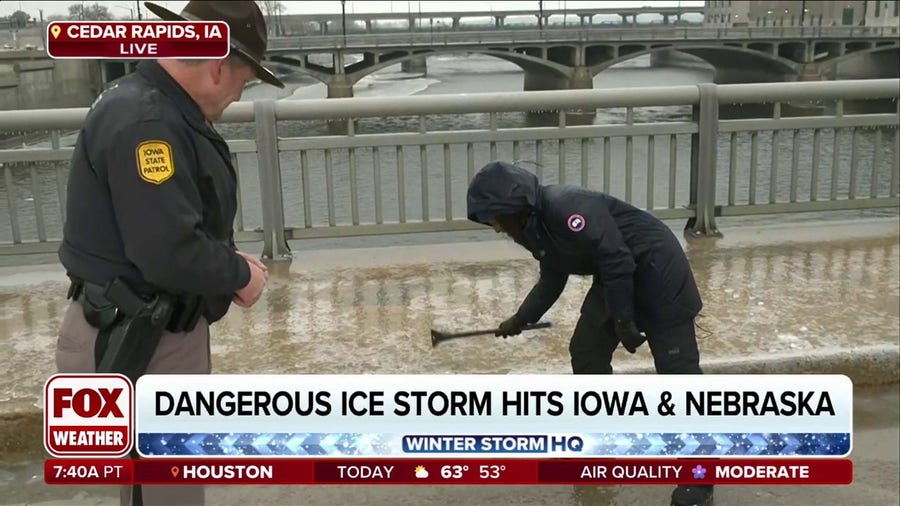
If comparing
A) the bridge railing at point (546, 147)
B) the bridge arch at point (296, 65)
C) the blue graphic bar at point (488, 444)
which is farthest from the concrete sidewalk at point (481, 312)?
the blue graphic bar at point (488, 444)

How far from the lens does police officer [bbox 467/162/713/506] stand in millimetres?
2377

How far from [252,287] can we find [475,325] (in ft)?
7.90

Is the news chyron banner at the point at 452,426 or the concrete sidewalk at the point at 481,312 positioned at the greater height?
the news chyron banner at the point at 452,426

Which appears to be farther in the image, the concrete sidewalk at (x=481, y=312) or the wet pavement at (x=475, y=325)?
the concrete sidewalk at (x=481, y=312)

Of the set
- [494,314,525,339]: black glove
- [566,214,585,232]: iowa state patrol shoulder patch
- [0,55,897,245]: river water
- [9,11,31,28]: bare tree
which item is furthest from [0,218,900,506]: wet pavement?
[9,11,31,28]: bare tree

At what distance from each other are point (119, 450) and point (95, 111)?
0.57 metres

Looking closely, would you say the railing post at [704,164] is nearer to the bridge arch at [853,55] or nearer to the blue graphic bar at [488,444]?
the bridge arch at [853,55]

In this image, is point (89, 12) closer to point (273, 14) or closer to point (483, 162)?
point (273, 14)

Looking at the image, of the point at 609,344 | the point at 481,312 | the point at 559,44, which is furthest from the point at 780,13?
the point at 481,312

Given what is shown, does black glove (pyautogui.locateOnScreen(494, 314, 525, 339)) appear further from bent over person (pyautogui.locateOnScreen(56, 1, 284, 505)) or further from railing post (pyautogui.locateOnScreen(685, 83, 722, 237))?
railing post (pyautogui.locateOnScreen(685, 83, 722, 237))

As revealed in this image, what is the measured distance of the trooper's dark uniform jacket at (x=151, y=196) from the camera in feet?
4.84

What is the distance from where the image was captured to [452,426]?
146 cm

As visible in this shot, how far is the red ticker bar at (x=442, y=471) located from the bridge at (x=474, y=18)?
3.16 ft

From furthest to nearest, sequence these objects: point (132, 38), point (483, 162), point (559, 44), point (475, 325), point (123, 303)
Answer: point (483, 162), point (475, 325), point (559, 44), point (123, 303), point (132, 38)
